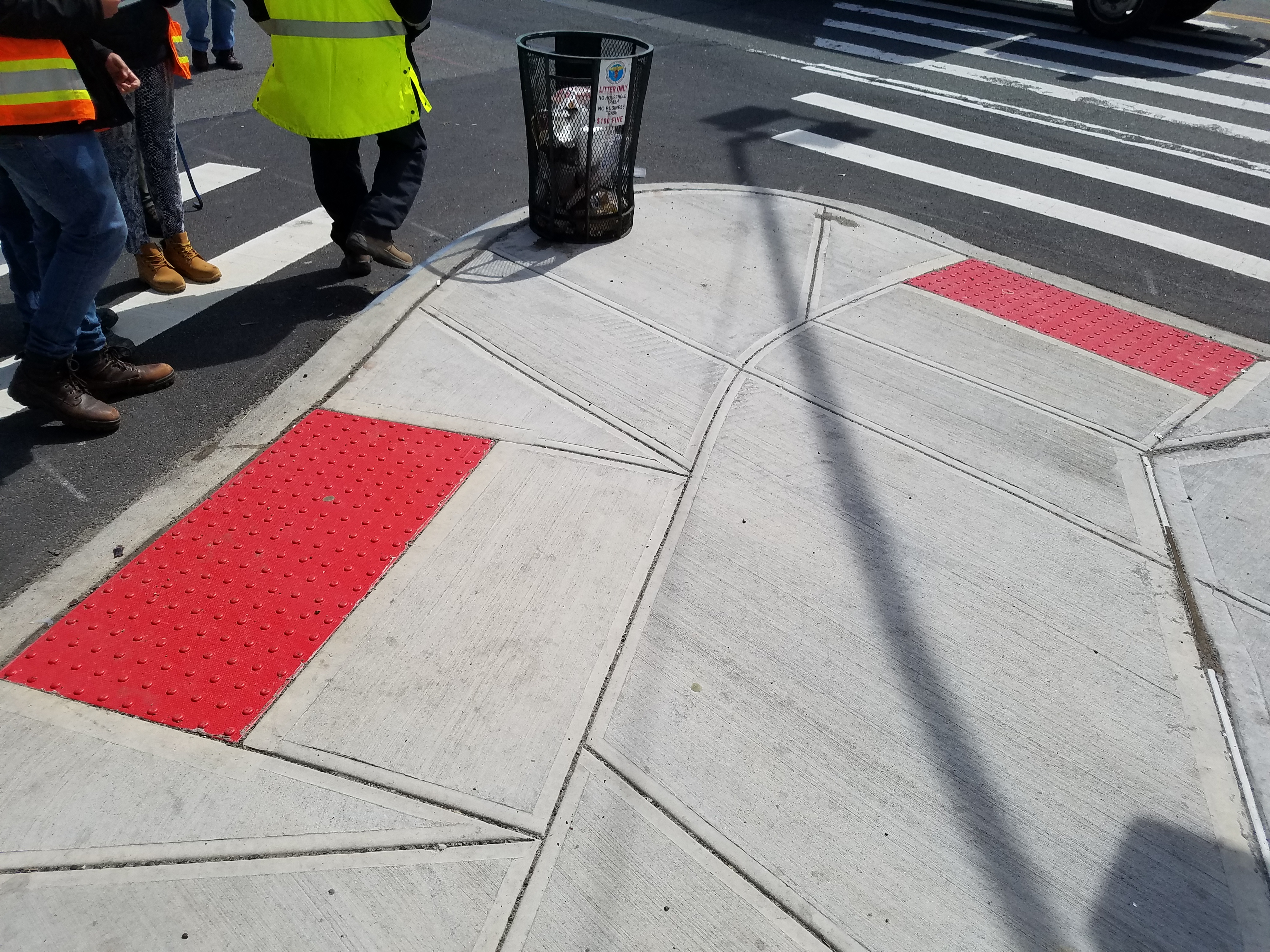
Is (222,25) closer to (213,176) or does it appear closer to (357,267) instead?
(213,176)

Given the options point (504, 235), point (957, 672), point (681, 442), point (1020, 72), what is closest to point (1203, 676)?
point (957, 672)

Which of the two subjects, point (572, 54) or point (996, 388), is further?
point (572, 54)

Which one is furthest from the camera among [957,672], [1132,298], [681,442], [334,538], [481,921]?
[1132,298]

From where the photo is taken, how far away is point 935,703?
2.72 metres

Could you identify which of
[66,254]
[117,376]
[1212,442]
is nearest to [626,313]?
[117,376]

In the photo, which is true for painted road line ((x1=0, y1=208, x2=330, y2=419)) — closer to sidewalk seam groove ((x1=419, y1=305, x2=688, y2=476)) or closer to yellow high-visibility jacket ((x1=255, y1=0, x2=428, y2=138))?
yellow high-visibility jacket ((x1=255, y1=0, x2=428, y2=138))

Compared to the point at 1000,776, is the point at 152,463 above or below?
below

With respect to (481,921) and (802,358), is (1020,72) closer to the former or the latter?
(802,358)

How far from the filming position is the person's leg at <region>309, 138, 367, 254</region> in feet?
15.1

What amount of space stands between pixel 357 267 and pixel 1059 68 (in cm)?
900

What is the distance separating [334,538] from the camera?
3.16 m

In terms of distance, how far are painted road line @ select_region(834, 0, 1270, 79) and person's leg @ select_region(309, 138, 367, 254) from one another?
32.2 feet

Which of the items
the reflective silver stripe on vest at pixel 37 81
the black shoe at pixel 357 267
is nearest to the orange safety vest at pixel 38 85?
the reflective silver stripe on vest at pixel 37 81

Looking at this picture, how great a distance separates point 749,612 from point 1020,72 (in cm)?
959
